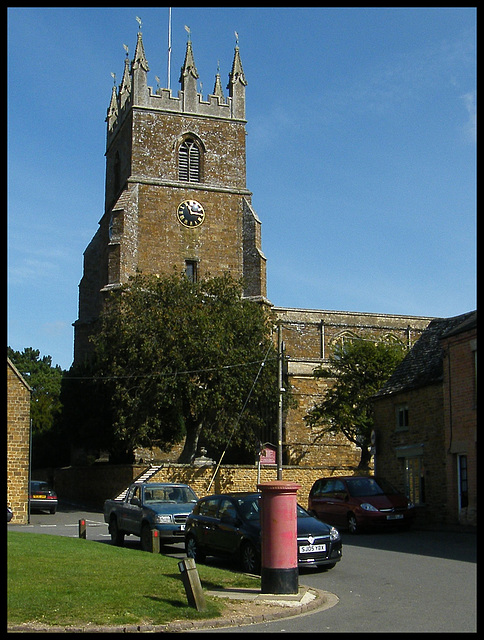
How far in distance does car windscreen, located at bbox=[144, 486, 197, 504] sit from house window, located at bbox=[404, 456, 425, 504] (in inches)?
401

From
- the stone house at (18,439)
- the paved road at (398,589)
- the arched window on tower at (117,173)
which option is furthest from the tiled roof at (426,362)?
the arched window on tower at (117,173)

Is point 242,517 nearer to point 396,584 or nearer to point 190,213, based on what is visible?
point 396,584

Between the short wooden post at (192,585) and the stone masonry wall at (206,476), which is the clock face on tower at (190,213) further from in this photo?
the short wooden post at (192,585)

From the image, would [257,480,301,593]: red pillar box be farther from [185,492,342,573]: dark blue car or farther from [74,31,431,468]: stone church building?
[74,31,431,468]: stone church building

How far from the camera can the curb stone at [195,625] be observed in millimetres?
9133

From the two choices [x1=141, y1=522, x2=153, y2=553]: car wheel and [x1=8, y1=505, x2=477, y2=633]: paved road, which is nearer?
[x1=8, y1=505, x2=477, y2=633]: paved road

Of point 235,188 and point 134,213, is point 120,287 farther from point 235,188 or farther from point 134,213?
point 235,188

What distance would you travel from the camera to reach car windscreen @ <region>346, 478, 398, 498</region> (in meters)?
23.5

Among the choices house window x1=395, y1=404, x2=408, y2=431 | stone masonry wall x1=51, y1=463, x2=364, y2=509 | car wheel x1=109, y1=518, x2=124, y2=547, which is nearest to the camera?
car wheel x1=109, y1=518, x2=124, y2=547

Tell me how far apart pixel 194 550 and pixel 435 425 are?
1260 cm

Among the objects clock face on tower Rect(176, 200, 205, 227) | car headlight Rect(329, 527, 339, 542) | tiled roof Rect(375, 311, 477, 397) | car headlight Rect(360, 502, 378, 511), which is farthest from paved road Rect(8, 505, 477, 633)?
clock face on tower Rect(176, 200, 205, 227)

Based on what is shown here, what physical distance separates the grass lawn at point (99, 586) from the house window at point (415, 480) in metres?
13.6
